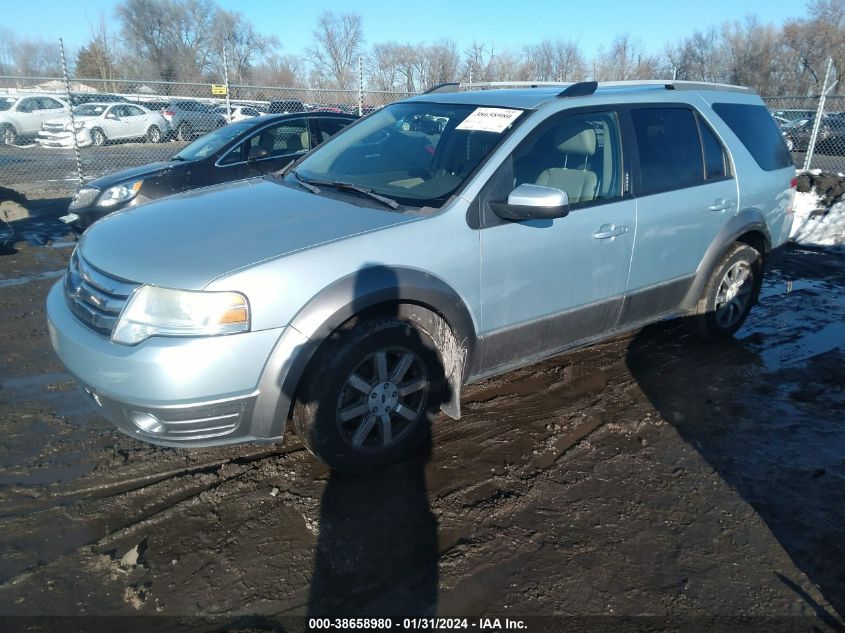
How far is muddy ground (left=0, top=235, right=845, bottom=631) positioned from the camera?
7.86 feet

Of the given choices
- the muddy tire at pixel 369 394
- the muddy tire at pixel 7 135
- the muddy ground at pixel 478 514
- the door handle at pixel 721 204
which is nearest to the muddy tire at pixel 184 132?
the muddy tire at pixel 7 135

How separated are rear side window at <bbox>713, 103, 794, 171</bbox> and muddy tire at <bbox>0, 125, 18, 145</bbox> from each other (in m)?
22.0

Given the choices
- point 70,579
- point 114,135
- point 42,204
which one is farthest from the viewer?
point 114,135

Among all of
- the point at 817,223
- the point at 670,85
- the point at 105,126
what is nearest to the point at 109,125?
the point at 105,126

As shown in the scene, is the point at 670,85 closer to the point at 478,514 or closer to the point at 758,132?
the point at 758,132

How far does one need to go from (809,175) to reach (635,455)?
8.61 metres

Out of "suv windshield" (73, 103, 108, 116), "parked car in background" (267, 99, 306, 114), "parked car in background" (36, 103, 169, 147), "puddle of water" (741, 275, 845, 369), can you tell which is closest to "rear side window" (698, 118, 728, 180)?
"puddle of water" (741, 275, 845, 369)

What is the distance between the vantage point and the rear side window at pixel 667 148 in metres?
3.95

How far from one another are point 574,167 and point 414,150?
3.28 ft

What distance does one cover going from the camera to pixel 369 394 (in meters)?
3.00

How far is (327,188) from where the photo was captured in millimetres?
3588

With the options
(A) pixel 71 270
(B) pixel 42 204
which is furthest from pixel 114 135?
(A) pixel 71 270

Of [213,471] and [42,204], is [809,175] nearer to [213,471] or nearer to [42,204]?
[213,471]

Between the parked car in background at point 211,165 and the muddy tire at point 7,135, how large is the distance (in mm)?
15565
